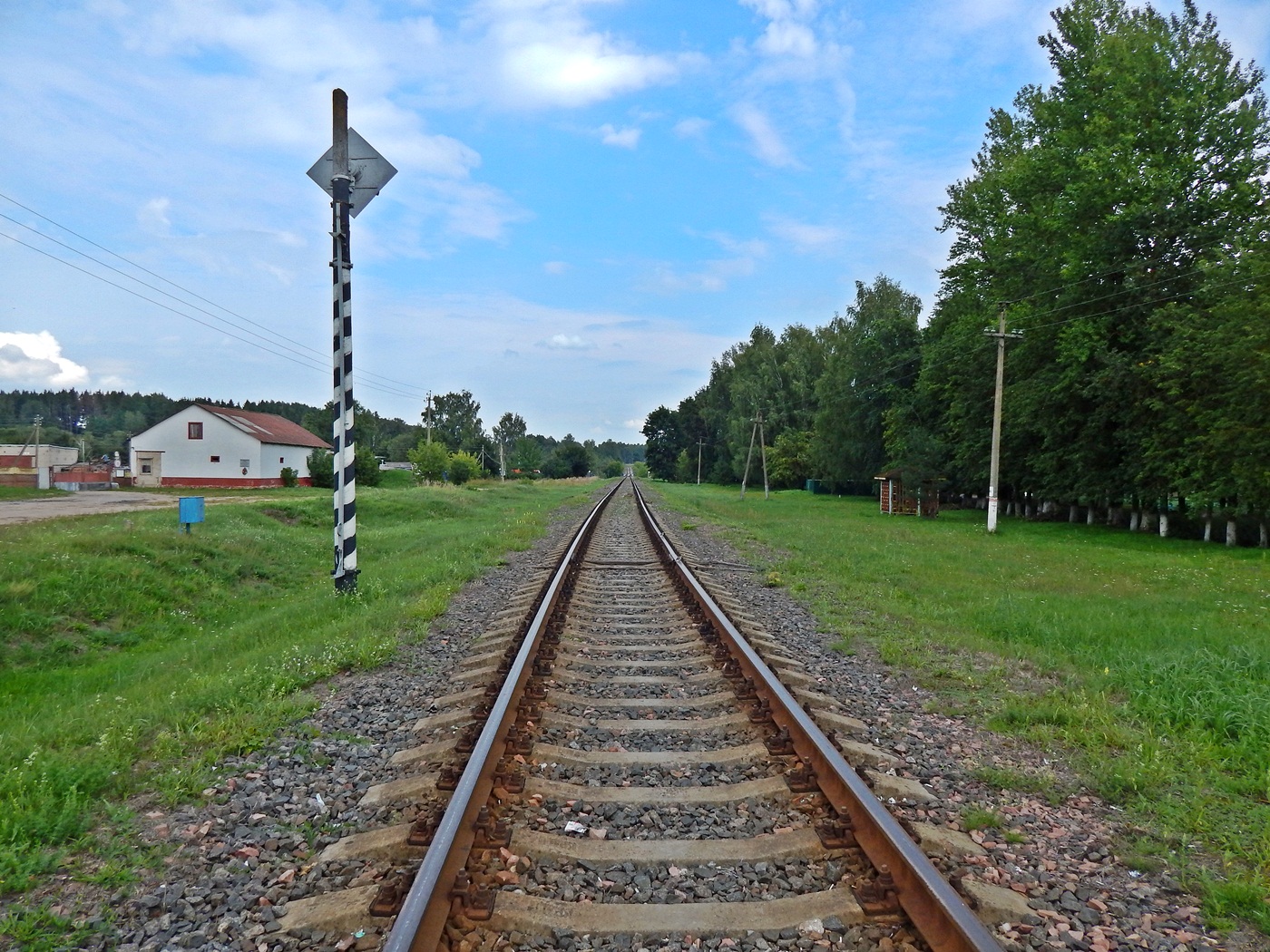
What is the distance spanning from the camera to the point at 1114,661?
22.9 feet

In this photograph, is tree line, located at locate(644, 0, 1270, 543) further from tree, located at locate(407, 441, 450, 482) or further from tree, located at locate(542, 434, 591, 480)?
tree, located at locate(542, 434, 591, 480)

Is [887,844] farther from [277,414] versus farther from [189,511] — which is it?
[277,414]

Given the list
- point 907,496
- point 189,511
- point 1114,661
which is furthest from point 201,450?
point 1114,661

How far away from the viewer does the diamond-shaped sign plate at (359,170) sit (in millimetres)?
9703

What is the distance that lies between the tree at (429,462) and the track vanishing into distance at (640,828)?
50573 mm

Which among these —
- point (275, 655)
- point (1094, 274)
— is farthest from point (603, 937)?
point (1094, 274)

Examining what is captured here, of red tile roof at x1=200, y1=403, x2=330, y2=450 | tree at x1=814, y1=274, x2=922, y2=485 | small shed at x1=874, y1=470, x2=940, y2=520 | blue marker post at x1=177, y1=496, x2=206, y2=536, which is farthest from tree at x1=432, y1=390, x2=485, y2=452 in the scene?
blue marker post at x1=177, y1=496, x2=206, y2=536

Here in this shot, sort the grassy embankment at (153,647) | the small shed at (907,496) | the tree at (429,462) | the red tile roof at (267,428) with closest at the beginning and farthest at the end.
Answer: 1. the grassy embankment at (153,647)
2. the small shed at (907,496)
3. the red tile roof at (267,428)
4. the tree at (429,462)

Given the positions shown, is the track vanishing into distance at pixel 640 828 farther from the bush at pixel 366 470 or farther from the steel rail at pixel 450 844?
the bush at pixel 366 470

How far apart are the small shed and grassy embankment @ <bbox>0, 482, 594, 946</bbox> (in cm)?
2112

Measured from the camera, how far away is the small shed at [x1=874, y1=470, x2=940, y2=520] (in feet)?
115

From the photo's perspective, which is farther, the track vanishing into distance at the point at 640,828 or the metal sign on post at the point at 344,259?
the metal sign on post at the point at 344,259

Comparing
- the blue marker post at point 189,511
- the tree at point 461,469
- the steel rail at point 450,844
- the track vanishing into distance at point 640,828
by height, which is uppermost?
the tree at point 461,469

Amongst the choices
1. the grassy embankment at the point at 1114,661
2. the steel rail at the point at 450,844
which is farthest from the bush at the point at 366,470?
the steel rail at the point at 450,844
